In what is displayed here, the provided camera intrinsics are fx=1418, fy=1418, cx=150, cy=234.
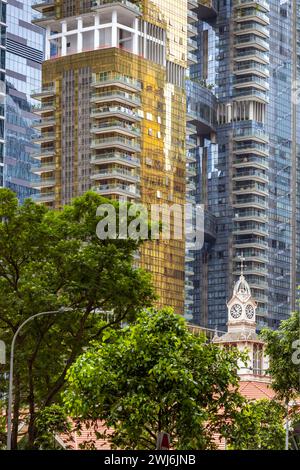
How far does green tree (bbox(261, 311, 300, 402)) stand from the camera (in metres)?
73.1

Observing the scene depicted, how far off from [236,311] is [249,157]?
62.6m

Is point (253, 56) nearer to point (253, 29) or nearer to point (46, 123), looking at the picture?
point (253, 29)

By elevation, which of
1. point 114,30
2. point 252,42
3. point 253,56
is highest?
point 252,42

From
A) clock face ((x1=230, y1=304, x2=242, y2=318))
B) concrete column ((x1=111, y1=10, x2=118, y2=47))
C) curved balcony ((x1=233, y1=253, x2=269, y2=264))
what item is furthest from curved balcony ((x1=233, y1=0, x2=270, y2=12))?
clock face ((x1=230, y1=304, x2=242, y2=318))

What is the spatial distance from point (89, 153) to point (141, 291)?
74.6m

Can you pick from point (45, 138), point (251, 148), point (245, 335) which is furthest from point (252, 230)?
point (245, 335)

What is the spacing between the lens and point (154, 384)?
178ft

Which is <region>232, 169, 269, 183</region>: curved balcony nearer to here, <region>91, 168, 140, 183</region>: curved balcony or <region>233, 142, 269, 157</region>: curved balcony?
<region>233, 142, 269, 157</region>: curved balcony

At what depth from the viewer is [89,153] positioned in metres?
152

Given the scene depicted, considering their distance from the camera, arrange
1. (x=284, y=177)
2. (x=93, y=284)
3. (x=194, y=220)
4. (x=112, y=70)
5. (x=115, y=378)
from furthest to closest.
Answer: (x=284, y=177)
(x=194, y=220)
(x=112, y=70)
(x=93, y=284)
(x=115, y=378)

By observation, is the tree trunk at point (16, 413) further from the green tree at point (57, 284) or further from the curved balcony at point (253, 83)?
the curved balcony at point (253, 83)

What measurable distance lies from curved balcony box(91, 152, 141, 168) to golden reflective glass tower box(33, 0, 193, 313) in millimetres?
106
